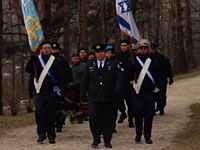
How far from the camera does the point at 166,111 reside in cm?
1844

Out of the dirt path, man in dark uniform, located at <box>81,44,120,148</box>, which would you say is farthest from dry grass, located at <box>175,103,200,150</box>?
man in dark uniform, located at <box>81,44,120,148</box>

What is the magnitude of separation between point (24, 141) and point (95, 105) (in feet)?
7.96

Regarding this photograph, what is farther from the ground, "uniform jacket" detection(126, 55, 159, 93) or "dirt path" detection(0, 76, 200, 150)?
"uniform jacket" detection(126, 55, 159, 93)

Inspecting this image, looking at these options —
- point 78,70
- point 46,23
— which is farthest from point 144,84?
point 46,23

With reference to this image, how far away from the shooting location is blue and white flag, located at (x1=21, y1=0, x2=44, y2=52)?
12.1 m

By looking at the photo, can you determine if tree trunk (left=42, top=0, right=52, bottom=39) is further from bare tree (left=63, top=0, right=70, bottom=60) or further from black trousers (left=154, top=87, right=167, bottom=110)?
bare tree (left=63, top=0, right=70, bottom=60)

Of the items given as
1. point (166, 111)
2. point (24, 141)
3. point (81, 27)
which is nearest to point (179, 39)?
point (81, 27)

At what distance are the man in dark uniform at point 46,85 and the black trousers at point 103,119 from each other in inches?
42.6

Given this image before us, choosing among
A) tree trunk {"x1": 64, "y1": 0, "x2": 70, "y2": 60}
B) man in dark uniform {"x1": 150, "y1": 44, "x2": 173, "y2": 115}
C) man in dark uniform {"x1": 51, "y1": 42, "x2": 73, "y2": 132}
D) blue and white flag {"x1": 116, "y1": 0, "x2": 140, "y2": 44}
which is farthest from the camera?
tree trunk {"x1": 64, "y1": 0, "x2": 70, "y2": 60}

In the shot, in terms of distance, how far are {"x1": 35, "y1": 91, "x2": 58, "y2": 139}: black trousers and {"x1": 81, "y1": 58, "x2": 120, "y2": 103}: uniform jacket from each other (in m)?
0.98

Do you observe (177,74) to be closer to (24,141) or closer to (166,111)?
(166,111)

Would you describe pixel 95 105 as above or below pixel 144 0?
below

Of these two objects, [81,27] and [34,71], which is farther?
[81,27]

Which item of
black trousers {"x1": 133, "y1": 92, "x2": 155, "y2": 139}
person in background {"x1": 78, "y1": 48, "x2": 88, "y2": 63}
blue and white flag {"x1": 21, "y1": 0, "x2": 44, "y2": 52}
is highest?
blue and white flag {"x1": 21, "y1": 0, "x2": 44, "y2": 52}
